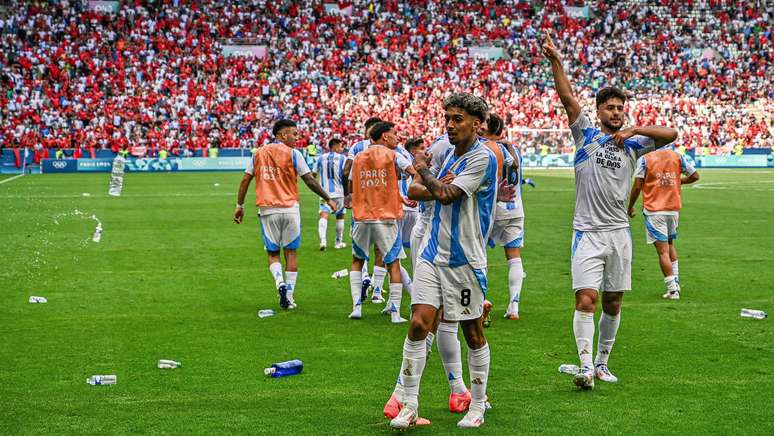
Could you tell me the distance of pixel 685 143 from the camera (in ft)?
184

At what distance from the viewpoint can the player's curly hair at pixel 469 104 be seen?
6102mm

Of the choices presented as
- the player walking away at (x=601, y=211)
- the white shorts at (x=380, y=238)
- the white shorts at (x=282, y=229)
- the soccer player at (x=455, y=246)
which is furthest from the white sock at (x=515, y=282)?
the soccer player at (x=455, y=246)

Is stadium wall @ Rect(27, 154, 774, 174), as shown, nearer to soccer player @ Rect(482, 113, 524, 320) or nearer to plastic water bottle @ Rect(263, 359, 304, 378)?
soccer player @ Rect(482, 113, 524, 320)

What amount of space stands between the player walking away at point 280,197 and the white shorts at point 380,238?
2.58 ft

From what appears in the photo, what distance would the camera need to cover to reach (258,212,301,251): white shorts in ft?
37.8

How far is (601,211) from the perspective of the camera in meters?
7.40

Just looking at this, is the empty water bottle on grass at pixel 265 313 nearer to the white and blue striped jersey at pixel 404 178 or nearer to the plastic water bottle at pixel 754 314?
the white and blue striped jersey at pixel 404 178

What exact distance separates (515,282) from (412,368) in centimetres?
467

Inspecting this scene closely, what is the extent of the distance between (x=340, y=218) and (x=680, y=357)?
34.1ft

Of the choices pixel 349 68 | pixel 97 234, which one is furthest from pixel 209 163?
A: pixel 97 234

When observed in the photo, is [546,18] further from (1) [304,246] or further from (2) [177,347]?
(2) [177,347]

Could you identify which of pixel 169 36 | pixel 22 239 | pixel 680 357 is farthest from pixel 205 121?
pixel 680 357

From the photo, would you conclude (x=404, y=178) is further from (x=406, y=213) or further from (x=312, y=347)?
(x=312, y=347)

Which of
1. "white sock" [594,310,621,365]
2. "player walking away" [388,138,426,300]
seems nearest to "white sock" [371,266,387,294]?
"player walking away" [388,138,426,300]
